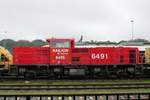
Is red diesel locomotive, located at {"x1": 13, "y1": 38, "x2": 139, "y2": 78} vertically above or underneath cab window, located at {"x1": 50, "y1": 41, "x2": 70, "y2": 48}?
underneath

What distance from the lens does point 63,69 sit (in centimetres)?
3228

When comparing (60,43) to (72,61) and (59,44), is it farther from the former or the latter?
(72,61)

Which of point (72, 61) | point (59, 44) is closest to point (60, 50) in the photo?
point (59, 44)

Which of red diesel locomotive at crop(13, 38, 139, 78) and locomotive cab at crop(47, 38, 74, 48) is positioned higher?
locomotive cab at crop(47, 38, 74, 48)

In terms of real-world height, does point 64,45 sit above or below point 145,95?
above

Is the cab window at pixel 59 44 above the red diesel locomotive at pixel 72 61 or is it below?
above

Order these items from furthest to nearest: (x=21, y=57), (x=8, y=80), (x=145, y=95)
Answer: (x=21, y=57) → (x=8, y=80) → (x=145, y=95)

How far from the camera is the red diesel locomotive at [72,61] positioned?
32.2 meters

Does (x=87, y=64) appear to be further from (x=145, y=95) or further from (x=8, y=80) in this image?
(x=145, y=95)

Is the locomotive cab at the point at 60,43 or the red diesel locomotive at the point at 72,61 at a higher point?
the locomotive cab at the point at 60,43

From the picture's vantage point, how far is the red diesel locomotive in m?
32.2

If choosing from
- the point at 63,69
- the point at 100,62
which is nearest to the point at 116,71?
the point at 100,62

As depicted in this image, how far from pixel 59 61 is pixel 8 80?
4.72 metres

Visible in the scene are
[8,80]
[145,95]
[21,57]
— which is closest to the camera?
[145,95]
